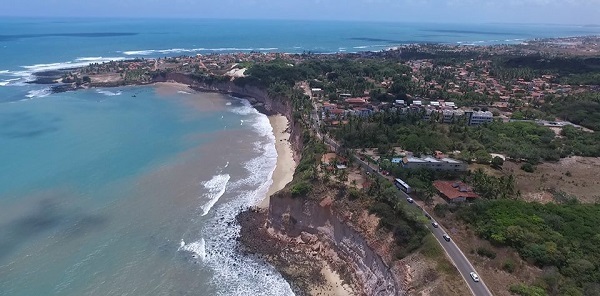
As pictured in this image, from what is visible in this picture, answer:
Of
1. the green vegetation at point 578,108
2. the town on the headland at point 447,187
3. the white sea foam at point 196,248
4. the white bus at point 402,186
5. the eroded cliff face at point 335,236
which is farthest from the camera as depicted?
the green vegetation at point 578,108

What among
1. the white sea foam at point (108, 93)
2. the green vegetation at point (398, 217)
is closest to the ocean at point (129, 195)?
the white sea foam at point (108, 93)

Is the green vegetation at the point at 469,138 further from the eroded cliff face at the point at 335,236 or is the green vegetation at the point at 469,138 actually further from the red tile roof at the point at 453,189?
the eroded cliff face at the point at 335,236

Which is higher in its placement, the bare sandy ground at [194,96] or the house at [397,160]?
the house at [397,160]

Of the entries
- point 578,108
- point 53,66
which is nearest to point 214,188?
point 578,108

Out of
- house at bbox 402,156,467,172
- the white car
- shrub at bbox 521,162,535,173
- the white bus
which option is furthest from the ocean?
shrub at bbox 521,162,535,173

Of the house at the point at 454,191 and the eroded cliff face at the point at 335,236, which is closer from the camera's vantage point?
the eroded cliff face at the point at 335,236

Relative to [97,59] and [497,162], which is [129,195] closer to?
[497,162]

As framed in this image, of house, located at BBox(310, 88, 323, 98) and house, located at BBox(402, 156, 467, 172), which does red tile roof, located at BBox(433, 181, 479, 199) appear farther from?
house, located at BBox(310, 88, 323, 98)
